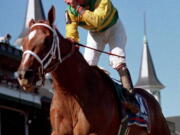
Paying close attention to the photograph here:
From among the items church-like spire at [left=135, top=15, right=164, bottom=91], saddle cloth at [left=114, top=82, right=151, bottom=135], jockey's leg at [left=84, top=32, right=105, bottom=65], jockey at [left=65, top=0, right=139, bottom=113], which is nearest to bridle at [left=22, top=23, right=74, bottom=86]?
jockey at [left=65, top=0, right=139, bottom=113]

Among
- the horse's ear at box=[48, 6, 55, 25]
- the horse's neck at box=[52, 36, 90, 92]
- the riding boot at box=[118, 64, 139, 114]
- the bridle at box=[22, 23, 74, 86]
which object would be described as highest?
the horse's ear at box=[48, 6, 55, 25]

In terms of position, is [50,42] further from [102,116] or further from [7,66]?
[7,66]

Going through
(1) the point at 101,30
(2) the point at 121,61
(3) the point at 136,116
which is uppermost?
(1) the point at 101,30

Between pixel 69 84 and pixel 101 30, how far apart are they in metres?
1.66

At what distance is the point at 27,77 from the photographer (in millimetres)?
8305

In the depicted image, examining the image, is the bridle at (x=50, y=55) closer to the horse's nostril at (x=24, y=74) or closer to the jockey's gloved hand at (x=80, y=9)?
the horse's nostril at (x=24, y=74)

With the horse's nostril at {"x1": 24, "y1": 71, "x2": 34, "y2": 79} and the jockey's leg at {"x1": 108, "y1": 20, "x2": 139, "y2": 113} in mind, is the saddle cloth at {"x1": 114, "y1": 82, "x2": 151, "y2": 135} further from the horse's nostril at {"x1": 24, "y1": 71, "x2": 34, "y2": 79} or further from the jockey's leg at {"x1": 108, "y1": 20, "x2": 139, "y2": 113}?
the horse's nostril at {"x1": 24, "y1": 71, "x2": 34, "y2": 79}

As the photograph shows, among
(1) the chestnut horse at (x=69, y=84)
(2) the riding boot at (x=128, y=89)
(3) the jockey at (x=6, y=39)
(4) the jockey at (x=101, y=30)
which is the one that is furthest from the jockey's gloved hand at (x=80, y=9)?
(3) the jockey at (x=6, y=39)

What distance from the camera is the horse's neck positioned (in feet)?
30.0

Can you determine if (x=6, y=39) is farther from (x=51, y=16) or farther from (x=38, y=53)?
(x=38, y=53)

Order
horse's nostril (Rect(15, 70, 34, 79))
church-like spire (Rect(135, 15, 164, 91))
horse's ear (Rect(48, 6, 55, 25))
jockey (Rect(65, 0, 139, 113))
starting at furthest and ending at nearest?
church-like spire (Rect(135, 15, 164, 91)) → jockey (Rect(65, 0, 139, 113)) → horse's ear (Rect(48, 6, 55, 25)) → horse's nostril (Rect(15, 70, 34, 79))

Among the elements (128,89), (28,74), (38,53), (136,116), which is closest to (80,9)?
(128,89)

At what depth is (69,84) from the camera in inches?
364

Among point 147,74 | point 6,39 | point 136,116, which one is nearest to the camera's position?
point 136,116
